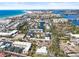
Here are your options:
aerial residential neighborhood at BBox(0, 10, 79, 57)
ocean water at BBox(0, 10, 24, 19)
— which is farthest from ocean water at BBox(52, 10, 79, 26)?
ocean water at BBox(0, 10, 24, 19)

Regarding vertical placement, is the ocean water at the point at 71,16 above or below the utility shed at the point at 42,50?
above

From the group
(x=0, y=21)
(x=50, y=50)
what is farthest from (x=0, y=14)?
(x=50, y=50)

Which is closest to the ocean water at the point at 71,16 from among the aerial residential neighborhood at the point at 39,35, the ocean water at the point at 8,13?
the aerial residential neighborhood at the point at 39,35

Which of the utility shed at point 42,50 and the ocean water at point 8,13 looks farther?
the ocean water at point 8,13

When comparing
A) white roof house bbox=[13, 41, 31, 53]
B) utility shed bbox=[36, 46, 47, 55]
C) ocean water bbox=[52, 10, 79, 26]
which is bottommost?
utility shed bbox=[36, 46, 47, 55]

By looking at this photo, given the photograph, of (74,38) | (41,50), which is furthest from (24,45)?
(74,38)

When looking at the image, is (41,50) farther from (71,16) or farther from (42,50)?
(71,16)

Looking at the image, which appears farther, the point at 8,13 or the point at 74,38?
the point at 8,13

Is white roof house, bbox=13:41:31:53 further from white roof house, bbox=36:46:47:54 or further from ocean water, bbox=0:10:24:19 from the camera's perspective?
ocean water, bbox=0:10:24:19

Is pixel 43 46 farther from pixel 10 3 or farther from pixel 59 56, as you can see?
pixel 10 3

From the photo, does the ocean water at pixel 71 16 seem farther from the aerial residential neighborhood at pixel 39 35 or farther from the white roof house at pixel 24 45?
the white roof house at pixel 24 45

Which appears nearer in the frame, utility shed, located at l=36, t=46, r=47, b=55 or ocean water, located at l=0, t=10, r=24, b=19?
utility shed, located at l=36, t=46, r=47, b=55
